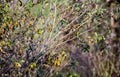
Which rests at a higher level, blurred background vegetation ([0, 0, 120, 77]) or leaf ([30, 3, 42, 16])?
leaf ([30, 3, 42, 16])

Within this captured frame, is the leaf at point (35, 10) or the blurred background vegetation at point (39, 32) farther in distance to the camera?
the leaf at point (35, 10)

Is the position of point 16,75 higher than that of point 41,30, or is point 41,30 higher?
point 41,30

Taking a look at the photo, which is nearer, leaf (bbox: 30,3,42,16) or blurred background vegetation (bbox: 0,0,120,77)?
blurred background vegetation (bbox: 0,0,120,77)

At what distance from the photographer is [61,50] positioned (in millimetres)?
4070

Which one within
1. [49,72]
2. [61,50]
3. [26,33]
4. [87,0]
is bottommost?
[49,72]

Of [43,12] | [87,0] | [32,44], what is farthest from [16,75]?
[87,0]

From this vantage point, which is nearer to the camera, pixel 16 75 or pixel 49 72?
pixel 16 75

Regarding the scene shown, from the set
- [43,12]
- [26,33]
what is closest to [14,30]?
[26,33]

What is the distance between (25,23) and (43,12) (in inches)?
10.3

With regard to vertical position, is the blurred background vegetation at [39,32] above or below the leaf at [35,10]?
below

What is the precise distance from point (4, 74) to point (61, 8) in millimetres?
1006

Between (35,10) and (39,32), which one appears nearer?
(39,32)

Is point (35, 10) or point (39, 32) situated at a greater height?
point (35, 10)

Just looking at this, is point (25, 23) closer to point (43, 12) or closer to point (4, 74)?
point (43, 12)
